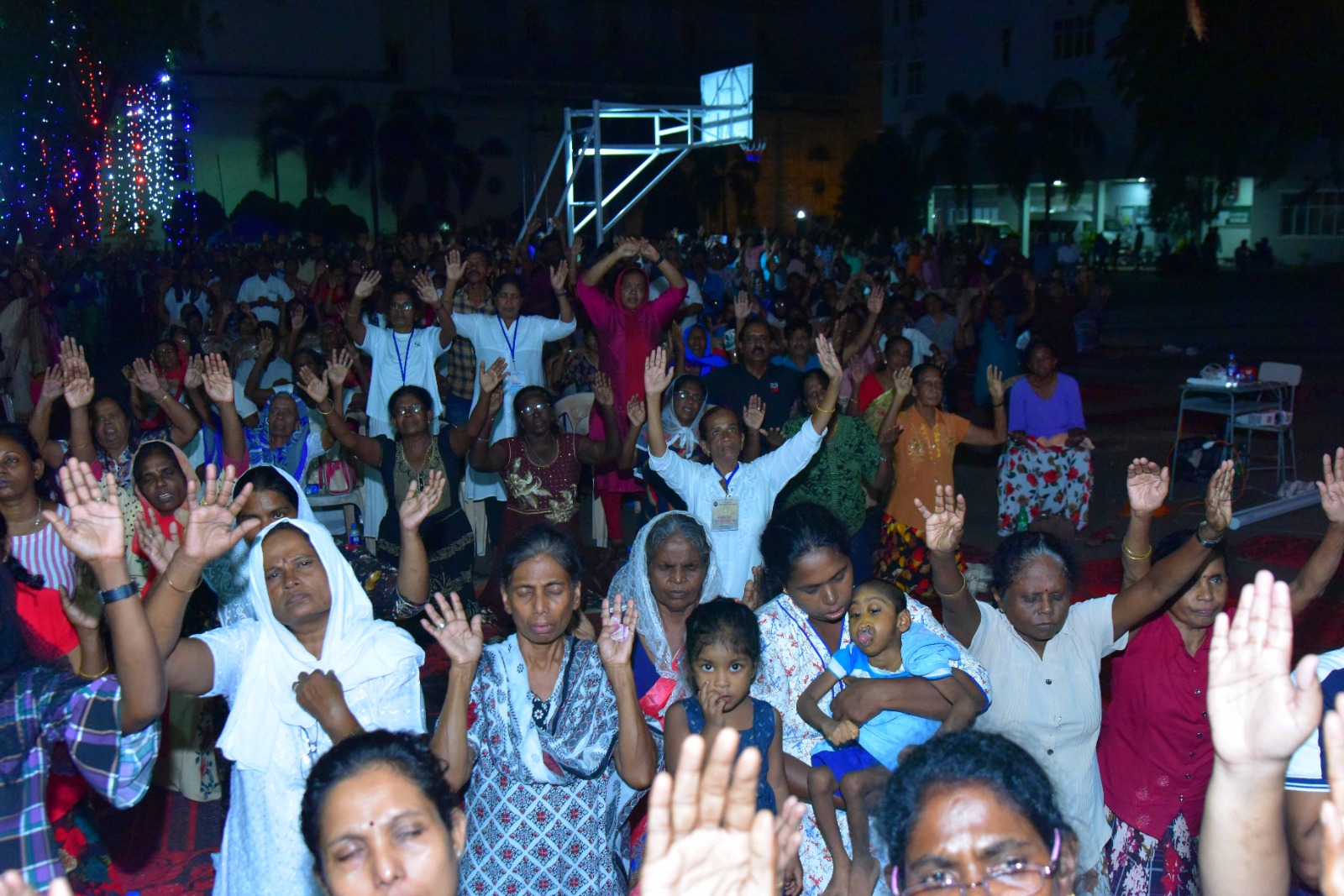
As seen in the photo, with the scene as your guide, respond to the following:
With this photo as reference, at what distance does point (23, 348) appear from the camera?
1068 centimetres

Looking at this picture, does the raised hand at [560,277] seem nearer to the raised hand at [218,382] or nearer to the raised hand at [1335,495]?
the raised hand at [218,382]

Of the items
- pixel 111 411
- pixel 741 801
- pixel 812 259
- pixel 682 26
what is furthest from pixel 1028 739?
pixel 682 26

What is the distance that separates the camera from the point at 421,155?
3981 centimetres

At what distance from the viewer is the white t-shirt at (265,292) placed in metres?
12.5

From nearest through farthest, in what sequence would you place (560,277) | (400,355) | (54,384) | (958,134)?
1. (54,384)
2. (400,355)
3. (560,277)
4. (958,134)

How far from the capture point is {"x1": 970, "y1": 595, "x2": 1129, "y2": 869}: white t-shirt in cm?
326

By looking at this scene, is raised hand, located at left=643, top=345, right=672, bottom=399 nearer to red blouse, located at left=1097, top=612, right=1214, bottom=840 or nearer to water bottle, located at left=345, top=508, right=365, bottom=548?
red blouse, located at left=1097, top=612, right=1214, bottom=840

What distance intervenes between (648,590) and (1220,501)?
1697 mm

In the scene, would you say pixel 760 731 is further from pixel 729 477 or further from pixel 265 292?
pixel 265 292

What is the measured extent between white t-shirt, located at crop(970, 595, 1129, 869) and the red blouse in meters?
0.12

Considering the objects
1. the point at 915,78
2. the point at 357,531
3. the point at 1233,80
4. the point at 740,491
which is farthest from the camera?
the point at 915,78

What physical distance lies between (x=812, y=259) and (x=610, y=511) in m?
11.9

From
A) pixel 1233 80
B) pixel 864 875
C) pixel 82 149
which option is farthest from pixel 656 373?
pixel 1233 80

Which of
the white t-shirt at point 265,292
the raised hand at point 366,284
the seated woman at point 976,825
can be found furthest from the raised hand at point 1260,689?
the white t-shirt at point 265,292
